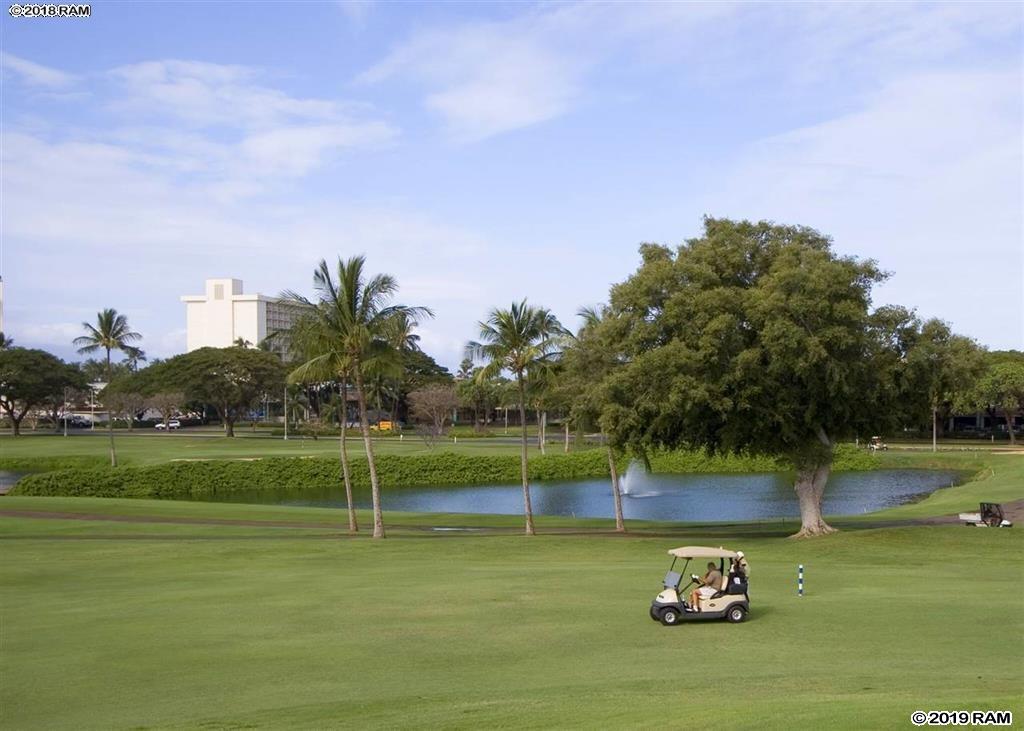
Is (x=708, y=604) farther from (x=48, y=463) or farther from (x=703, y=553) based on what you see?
(x=48, y=463)

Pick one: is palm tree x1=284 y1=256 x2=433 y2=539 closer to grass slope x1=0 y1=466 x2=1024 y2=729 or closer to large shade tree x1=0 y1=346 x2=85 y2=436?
grass slope x1=0 y1=466 x2=1024 y2=729

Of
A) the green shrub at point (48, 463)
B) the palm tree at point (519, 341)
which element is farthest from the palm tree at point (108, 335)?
the palm tree at point (519, 341)

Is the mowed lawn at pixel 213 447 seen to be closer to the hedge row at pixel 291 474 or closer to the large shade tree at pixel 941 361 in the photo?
the hedge row at pixel 291 474

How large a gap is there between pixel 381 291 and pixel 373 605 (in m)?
19.9

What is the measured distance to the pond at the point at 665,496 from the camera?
216ft

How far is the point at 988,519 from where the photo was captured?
40.3m

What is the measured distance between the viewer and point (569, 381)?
44406 millimetres

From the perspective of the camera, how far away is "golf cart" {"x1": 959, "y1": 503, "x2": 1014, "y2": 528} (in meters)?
39.4

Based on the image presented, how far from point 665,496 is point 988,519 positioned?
36.5m

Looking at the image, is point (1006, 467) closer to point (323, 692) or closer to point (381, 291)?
point (381, 291)

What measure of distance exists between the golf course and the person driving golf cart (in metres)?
0.48

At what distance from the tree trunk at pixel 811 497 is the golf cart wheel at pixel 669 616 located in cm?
2103

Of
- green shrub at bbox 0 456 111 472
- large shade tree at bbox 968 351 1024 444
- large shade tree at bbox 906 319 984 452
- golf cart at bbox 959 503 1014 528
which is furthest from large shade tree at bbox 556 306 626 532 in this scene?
large shade tree at bbox 968 351 1024 444

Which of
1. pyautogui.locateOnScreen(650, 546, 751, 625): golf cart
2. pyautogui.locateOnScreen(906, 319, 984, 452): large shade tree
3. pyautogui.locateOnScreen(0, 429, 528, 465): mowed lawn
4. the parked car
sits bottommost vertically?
pyautogui.locateOnScreen(650, 546, 751, 625): golf cart
